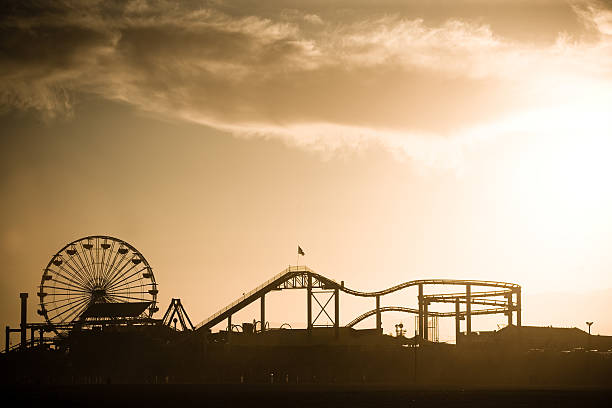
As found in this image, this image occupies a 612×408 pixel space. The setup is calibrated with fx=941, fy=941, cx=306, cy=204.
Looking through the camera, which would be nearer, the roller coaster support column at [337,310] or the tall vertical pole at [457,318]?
the roller coaster support column at [337,310]

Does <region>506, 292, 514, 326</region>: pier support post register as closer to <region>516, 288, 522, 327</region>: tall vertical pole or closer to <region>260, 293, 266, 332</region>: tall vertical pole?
<region>516, 288, 522, 327</region>: tall vertical pole

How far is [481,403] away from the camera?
2608 inches

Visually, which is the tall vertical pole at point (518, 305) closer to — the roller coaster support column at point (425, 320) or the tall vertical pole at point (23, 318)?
the roller coaster support column at point (425, 320)

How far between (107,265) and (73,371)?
1494 centimetres

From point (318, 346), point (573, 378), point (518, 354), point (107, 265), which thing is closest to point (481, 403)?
point (573, 378)

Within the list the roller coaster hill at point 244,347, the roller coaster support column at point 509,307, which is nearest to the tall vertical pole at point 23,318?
the roller coaster hill at point 244,347

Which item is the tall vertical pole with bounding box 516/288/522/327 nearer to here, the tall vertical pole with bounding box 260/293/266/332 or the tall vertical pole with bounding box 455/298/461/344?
the tall vertical pole with bounding box 455/298/461/344

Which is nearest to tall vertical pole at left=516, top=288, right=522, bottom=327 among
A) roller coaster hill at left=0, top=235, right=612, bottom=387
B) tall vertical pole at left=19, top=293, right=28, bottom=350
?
roller coaster hill at left=0, top=235, right=612, bottom=387

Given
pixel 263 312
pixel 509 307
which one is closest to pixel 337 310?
pixel 263 312

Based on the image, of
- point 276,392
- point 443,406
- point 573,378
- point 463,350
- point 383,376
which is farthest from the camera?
point 463,350

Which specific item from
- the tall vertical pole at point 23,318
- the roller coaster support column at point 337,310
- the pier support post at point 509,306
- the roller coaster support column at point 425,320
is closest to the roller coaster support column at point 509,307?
the pier support post at point 509,306

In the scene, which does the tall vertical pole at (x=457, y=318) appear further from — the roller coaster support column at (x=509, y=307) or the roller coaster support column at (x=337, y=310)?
the roller coaster support column at (x=337, y=310)

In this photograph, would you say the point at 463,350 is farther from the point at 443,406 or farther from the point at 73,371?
the point at 443,406

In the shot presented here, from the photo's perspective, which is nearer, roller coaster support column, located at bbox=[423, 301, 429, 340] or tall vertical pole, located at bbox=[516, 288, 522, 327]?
tall vertical pole, located at bbox=[516, 288, 522, 327]
